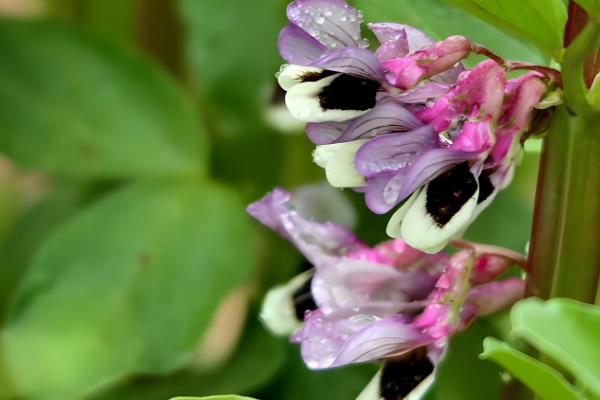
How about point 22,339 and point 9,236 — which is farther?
point 9,236

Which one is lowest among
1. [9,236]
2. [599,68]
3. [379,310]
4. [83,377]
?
[9,236]

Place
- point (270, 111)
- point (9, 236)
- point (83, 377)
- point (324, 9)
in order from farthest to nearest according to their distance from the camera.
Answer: point (9, 236) → point (270, 111) → point (83, 377) → point (324, 9)

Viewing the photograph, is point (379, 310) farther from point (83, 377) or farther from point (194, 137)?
point (194, 137)

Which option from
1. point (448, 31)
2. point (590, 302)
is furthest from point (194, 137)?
point (590, 302)

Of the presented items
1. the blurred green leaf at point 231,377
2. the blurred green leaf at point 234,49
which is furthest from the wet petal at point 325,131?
the blurred green leaf at point 234,49

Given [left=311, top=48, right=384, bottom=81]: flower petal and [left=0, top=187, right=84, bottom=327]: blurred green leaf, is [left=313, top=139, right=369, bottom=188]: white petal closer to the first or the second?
[left=311, top=48, right=384, bottom=81]: flower petal

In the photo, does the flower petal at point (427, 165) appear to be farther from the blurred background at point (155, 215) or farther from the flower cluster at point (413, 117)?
the blurred background at point (155, 215)
